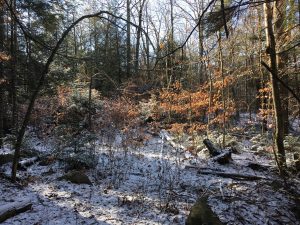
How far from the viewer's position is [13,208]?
5195 mm

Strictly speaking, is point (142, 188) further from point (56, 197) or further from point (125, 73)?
point (125, 73)

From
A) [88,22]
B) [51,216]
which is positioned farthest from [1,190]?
[88,22]

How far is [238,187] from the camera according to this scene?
23.1 feet

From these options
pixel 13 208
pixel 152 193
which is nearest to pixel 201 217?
pixel 152 193

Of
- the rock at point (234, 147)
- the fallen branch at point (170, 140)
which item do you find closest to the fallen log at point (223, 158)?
the rock at point (234, 147)

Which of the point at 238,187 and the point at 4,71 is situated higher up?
the point at 4,71

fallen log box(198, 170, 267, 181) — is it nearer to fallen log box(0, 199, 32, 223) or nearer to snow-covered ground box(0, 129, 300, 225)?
snow-covered ground box(0, 129, 300, 225)

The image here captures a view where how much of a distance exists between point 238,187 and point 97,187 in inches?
137

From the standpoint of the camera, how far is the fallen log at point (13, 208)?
16.3 feet

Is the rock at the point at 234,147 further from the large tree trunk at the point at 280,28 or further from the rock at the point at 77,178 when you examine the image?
the rock at the point at 77,178

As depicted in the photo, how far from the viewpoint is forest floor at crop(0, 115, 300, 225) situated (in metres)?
5.49

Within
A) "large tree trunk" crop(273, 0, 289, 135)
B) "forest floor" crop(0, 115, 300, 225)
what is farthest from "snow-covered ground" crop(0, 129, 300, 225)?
"large tree trunk" crop(273, 0, 289, 135)

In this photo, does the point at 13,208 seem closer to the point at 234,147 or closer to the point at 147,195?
the point at 147,195

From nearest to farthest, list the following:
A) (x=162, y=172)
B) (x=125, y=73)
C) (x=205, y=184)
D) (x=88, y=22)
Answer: (x=205, y=184) < (x=162, y=172) < (x=125, y=73) < (x=88, y=22)
